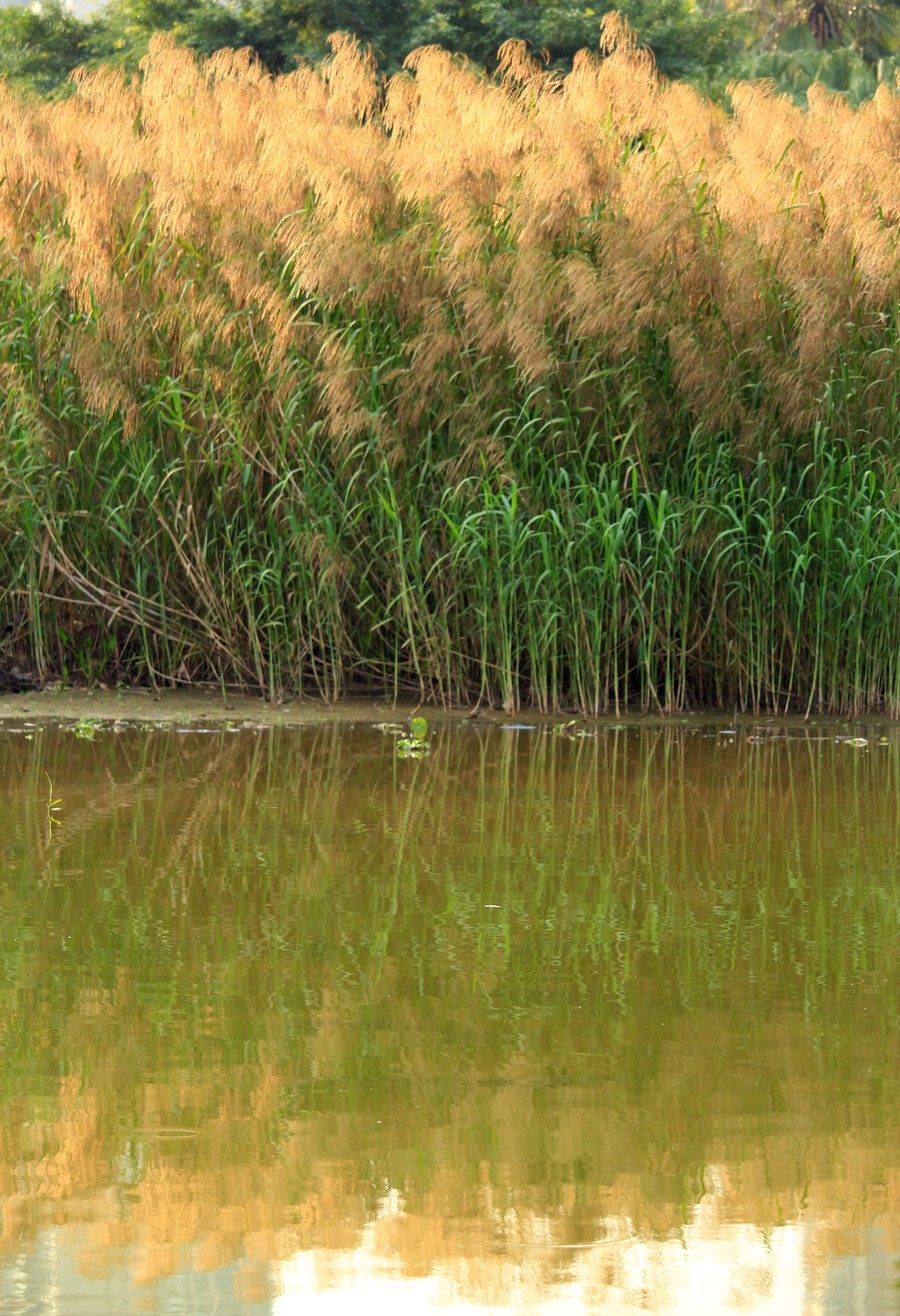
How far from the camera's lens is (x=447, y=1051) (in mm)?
2736

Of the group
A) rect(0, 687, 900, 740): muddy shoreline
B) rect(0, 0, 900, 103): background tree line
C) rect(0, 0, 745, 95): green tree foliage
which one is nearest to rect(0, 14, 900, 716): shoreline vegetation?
rect(0, 687, 900, 740): muddy shoreline

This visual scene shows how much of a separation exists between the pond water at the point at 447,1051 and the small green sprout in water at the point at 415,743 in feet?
2.31

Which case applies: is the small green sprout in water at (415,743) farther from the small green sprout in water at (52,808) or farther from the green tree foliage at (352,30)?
the green tree foliage at (352,30)

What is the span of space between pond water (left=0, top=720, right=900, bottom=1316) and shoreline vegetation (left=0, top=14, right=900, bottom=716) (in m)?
1.57

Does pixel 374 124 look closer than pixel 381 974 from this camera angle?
No

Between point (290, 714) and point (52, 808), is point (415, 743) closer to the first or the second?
point (290, 714)

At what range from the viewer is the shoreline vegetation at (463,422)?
6.45m

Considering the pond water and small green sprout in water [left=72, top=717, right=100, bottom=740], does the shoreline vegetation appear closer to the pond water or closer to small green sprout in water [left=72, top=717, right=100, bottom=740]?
small green sprout in water [left=72, top=717, right=100, bottom=740]

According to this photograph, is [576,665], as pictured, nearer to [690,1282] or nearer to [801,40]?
[690,1282]

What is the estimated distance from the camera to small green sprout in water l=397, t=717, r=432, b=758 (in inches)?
229

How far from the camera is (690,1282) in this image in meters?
1.94

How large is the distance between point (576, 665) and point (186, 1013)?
12.4 feet

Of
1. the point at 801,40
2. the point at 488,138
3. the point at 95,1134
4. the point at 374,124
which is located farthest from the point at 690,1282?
the point at 801,40

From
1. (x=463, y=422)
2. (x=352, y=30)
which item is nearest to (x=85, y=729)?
(x=463, y=422)
